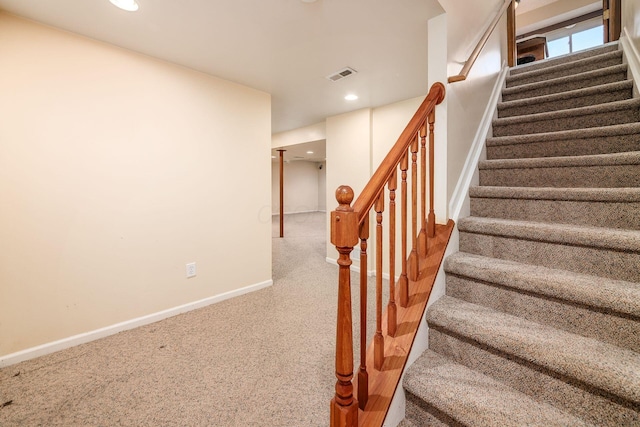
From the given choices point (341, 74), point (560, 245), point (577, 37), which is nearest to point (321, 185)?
point (577, 37)

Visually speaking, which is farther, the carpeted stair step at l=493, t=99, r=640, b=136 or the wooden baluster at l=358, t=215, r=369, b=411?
the carpeted stair step at l=493, t=99, r=640, b=136

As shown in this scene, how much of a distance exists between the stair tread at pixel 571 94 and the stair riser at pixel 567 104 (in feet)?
0.07

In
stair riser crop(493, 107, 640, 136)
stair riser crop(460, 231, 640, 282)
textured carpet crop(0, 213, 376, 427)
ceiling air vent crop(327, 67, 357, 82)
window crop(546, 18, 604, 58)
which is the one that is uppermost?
window crop(546, 18, 604, 58)

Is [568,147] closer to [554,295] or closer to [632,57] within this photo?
[632,57]

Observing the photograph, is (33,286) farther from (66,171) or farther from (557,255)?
(557,255)

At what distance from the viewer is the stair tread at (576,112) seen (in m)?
1.73

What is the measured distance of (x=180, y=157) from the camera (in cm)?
246

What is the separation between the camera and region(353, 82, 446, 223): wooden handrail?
39.5 inches

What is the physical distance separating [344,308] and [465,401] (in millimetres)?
587

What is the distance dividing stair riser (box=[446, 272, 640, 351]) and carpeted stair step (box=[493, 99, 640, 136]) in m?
1.55

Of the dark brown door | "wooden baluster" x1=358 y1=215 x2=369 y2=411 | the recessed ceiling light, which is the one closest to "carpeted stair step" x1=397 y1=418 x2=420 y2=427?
"wooden baluster" x1=358 y1=215 x2=369 y2=411

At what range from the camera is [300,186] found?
35.3 ft

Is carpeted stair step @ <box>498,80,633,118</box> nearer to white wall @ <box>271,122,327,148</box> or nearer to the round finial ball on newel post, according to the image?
the round finial ball on newel post

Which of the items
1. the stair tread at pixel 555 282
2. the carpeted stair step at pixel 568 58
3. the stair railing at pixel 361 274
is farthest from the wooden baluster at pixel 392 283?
the carpeted stair step at pixel 568 58
